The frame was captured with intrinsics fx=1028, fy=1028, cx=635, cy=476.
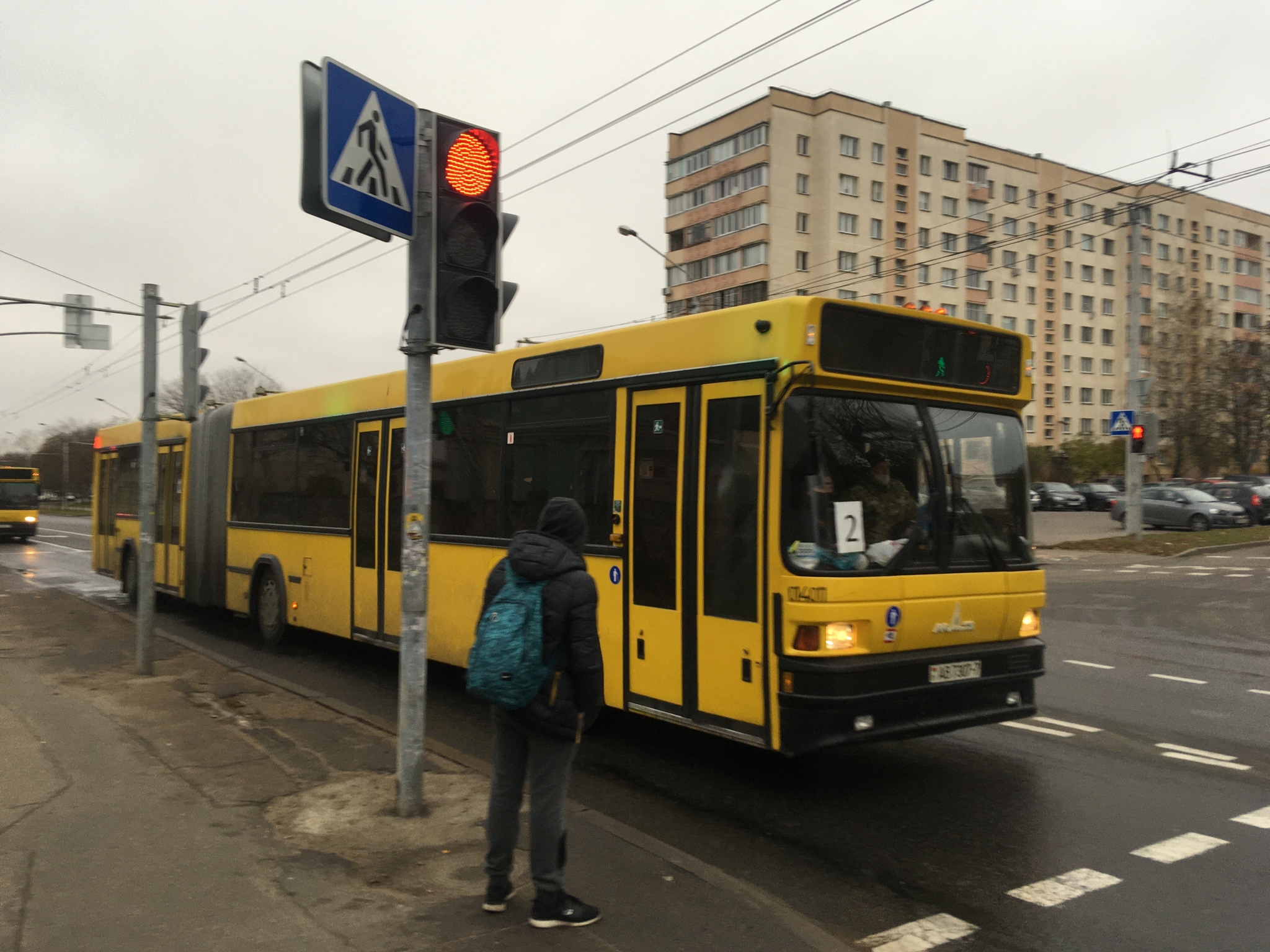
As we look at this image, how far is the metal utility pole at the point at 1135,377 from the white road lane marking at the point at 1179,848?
22970mm

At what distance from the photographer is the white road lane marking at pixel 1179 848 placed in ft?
16.6

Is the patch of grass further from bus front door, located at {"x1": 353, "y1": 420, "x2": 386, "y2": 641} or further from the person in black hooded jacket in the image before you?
the person in black hooded jacket

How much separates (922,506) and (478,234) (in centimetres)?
302

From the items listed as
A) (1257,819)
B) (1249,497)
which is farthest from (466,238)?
(1249,497)

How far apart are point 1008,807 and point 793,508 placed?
7.06 feet

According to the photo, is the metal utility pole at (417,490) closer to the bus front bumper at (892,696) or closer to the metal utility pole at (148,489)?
the bus front bumper at (892,696)

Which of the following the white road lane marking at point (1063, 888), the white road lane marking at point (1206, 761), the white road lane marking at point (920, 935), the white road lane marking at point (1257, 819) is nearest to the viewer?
the white road lane marking at point (920, 935)

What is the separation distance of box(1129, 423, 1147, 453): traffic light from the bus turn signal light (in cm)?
2313

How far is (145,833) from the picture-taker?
17.1 feet

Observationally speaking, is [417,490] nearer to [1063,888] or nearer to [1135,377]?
[1063,888]

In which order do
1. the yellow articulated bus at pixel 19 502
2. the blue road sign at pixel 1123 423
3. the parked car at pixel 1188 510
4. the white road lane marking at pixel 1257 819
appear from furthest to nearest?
the yellow articulated bus at pixel 19 502, the parked car at pixel 1188 510, the blue road sign at pixel 1123 423, the white road lane marking at pixel 1257 819

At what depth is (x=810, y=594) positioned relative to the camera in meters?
Result: 5.64

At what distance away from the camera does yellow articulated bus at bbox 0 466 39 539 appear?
40.7 metres

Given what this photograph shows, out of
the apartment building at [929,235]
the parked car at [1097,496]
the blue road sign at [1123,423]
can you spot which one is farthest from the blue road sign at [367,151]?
the parked car at [1097,496]
